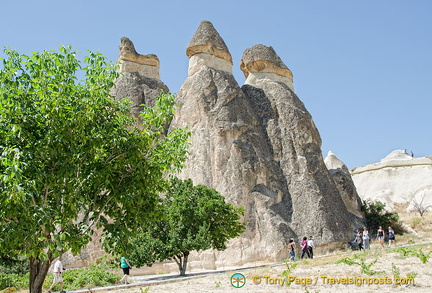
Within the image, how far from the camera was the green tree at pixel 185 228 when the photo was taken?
18.5m

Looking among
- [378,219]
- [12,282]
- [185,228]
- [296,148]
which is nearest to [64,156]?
[12,282]

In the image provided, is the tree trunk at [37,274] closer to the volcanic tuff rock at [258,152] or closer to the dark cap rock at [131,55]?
the volcanic tuff rock at [258,152]

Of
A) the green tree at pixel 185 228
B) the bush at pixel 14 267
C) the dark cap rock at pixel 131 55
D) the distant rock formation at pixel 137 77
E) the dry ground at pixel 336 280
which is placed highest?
the dark cap rock at pixel 131 55

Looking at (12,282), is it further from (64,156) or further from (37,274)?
(64,156)

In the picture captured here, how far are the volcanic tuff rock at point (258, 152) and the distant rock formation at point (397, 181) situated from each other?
809 inches

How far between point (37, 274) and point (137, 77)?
27.1 metres

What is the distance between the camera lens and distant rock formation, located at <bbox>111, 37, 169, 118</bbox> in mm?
33344

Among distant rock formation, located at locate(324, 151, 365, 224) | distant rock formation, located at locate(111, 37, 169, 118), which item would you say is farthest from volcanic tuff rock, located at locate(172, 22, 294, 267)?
distant rock formation, located at locate(324, 151, 365, 224)

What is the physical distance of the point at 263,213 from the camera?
25766mm

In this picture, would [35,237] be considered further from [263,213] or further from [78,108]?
[263,213]

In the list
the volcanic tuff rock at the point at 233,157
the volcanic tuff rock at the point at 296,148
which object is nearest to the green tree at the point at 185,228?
the volcanic tuff rock at the point at 233,157

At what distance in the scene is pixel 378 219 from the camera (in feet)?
104

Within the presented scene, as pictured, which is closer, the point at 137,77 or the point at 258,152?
the point at 258,152

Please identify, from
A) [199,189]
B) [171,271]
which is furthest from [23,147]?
[171,271]
